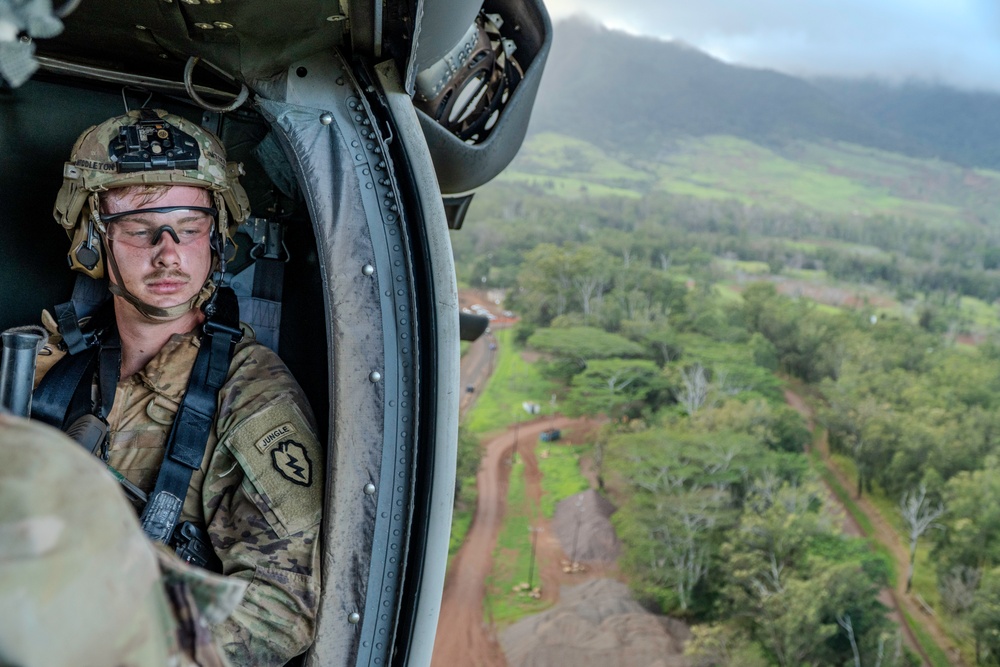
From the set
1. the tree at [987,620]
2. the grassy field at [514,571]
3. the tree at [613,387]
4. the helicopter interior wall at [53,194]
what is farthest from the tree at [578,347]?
the helicopter interior wall at [53,194]

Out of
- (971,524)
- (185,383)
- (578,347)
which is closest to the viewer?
(185,383)

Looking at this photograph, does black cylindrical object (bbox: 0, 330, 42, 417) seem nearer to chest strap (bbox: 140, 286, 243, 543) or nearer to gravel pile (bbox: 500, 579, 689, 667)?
chest strap (bbox: 140, 286, 243, 543)

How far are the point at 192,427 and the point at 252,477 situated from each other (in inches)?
8.4

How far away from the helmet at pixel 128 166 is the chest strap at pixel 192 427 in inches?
10.3

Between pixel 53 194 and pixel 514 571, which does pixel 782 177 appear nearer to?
pixel 514 571

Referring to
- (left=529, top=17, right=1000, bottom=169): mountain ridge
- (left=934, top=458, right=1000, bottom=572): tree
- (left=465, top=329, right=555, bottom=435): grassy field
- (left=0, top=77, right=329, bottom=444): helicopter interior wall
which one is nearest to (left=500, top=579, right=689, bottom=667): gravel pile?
(left=934, top=458, right=1000, bottom=572): tree

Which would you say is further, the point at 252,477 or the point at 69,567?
the point at 252,477

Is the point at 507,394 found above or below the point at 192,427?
below

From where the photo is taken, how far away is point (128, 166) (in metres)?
2.03

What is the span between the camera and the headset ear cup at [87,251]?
2100 millimetres

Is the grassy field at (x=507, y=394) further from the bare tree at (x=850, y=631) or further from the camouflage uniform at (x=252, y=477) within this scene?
the camouflage uniform at (x=252, y=477)

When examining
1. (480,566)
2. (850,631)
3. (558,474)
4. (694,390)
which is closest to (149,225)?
(850,631)

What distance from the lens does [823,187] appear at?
40.9m

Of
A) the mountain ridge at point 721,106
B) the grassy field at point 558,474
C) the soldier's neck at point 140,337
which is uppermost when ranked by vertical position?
the soldier's neck at point 140,337
